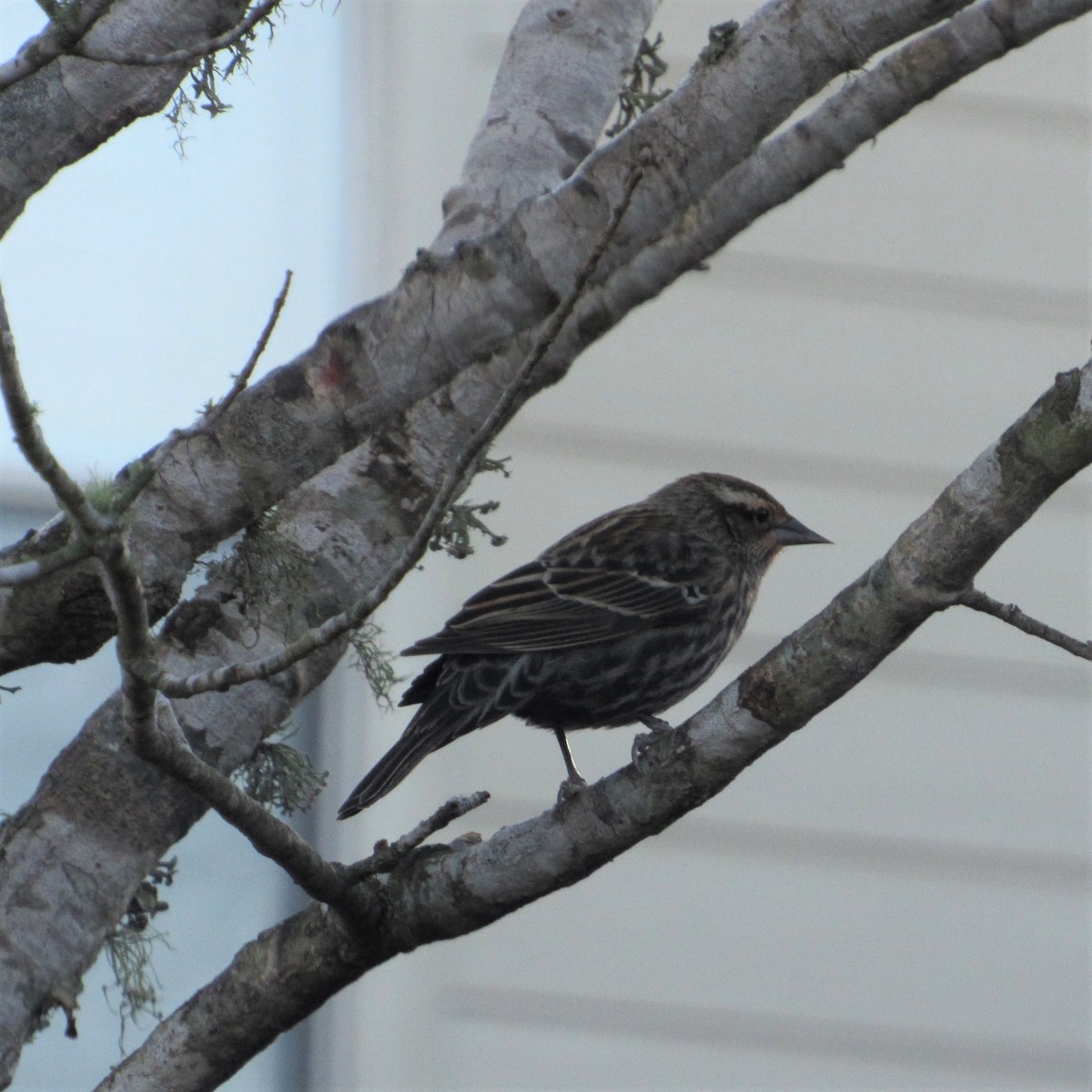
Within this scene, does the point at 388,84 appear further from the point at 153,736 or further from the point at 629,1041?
the point at 153,736

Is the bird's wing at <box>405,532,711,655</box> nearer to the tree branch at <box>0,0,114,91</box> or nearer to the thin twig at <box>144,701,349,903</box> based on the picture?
the thin twig at <box>144,701,349,903</box>

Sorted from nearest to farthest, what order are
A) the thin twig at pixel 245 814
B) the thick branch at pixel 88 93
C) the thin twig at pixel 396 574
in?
1. the thin twig at pixel 396 574
2. the thin twig at pixel 245 814
3. the thick branch at pixel 88 93

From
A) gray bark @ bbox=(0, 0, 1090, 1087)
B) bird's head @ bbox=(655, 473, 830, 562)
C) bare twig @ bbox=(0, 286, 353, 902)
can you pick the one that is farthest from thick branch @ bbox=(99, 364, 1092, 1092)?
bird's head @ bbox=(655, 473, 830, 562)

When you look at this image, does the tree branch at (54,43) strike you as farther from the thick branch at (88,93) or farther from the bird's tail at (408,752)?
the bird's tail at (408,752)

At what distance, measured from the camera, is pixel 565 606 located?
4230 mm

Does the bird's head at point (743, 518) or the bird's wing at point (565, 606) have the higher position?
the bird's head at point (743, 518)

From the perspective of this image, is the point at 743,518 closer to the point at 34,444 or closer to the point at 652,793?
the point at 652,793

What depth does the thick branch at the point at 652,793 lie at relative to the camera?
93.1 inches

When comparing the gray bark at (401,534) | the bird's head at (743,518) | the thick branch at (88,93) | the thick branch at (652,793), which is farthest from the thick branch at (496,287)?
the bird's head at (743,518)

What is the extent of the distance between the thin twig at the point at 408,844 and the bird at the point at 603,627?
2.88 ft

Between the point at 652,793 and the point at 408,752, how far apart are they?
114 centimetres

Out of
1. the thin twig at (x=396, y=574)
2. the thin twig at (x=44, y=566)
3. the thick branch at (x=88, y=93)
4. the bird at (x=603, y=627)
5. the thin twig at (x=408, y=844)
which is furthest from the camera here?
the bird at (x=603, y=627)

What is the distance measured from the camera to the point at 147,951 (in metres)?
3.27

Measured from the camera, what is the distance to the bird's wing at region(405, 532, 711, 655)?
3.99m
